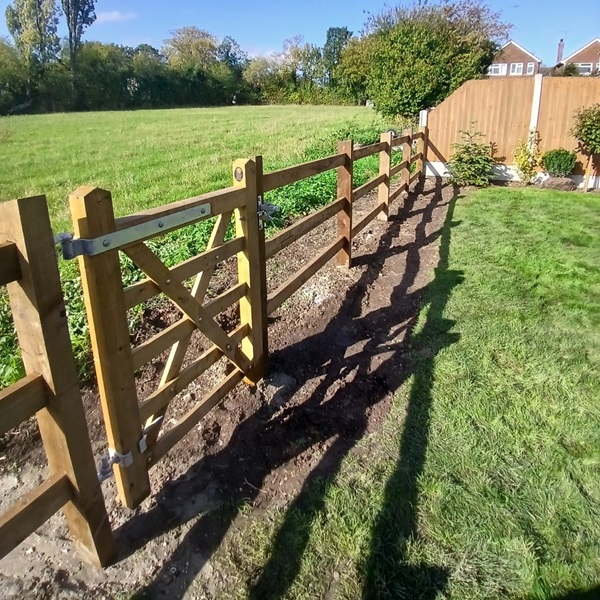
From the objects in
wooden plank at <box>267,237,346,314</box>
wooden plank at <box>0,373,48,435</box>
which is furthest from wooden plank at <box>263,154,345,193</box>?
wooden plank at <box>0,373,48,435</box>

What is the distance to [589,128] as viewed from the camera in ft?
29.6

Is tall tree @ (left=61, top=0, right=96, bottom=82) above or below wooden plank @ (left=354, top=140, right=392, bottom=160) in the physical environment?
above

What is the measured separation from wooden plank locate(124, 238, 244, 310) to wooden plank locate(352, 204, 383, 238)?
9.75 ft

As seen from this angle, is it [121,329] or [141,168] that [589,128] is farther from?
[121,329]

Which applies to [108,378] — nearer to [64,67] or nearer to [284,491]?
[284,491]

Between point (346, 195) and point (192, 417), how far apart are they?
3.14 meters

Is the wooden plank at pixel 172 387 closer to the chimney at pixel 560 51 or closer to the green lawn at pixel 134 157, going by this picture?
the green lawn at pixel 134 157

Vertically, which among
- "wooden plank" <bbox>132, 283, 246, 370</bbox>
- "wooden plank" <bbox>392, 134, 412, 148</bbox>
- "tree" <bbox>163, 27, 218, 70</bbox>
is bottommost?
"wooden plank" <bbox>132, 283, 246, 370</bbox>

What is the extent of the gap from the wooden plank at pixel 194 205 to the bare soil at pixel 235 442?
1252mm

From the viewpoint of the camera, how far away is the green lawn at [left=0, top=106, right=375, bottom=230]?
9.19m

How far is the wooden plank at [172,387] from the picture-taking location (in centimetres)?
221

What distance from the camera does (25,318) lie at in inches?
59.2

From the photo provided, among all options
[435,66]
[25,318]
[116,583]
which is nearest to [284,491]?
[116,583]

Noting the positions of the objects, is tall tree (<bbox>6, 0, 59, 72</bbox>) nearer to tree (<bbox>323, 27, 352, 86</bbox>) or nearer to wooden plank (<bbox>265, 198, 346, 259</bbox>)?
tree (<bbox>323, 27, 352, 86</bbox>)
